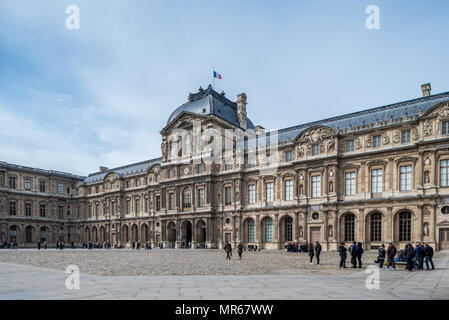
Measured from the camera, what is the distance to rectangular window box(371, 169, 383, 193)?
123ft

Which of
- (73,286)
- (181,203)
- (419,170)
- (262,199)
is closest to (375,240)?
(419,170)

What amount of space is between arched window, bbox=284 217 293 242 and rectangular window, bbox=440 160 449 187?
1769 centimetres

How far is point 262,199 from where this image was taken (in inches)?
1845

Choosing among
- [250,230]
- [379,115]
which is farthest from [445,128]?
[250,230]

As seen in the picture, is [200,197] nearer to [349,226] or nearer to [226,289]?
[349,226]

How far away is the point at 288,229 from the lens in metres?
44.6

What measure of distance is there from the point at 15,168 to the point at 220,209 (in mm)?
45760

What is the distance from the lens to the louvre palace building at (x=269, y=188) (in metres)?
34.9

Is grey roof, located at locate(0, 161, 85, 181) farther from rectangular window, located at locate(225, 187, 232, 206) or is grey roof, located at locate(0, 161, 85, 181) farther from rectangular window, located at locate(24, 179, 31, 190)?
rectangular window, located at locate(225, 187, 232, 206)

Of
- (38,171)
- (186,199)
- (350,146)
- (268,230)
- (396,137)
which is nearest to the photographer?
(396,137)

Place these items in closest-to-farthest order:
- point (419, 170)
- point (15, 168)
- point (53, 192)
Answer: point (419, 170)
point (15, 168)
point (53, 192)

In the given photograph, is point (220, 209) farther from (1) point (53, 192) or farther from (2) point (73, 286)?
(1) point (53, 192)

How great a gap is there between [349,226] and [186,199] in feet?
85.2

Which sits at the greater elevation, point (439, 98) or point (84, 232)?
point (439, 98)
